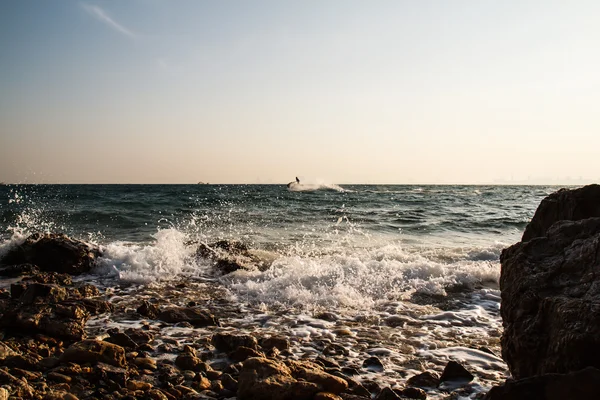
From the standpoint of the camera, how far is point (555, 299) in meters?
3.12

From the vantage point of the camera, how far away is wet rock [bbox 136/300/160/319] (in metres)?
5.71

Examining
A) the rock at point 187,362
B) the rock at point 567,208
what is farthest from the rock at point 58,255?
the rock at point 567,208

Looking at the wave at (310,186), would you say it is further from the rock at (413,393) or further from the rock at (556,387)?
the rock at (556,387)

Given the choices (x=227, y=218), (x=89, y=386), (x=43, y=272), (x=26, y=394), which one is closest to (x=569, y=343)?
(x=89, y=386)

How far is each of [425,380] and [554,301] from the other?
4.68 ft

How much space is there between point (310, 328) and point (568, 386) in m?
3.41

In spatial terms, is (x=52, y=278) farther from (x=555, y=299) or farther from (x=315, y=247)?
(x=555, y=299)

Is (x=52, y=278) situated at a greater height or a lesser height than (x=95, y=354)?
lesser

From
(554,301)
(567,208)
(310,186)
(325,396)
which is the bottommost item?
(325,396)

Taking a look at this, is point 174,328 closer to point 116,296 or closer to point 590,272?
point 116,296

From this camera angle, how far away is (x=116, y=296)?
22.7 feet

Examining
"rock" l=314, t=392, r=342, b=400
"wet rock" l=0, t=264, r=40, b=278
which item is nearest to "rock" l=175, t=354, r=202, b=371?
"rock" l=314, t=392, r=342, b=400

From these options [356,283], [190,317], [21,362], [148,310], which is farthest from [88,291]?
[356,283]

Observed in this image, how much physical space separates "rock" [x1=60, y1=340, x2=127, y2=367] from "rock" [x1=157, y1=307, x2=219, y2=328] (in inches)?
57.9
